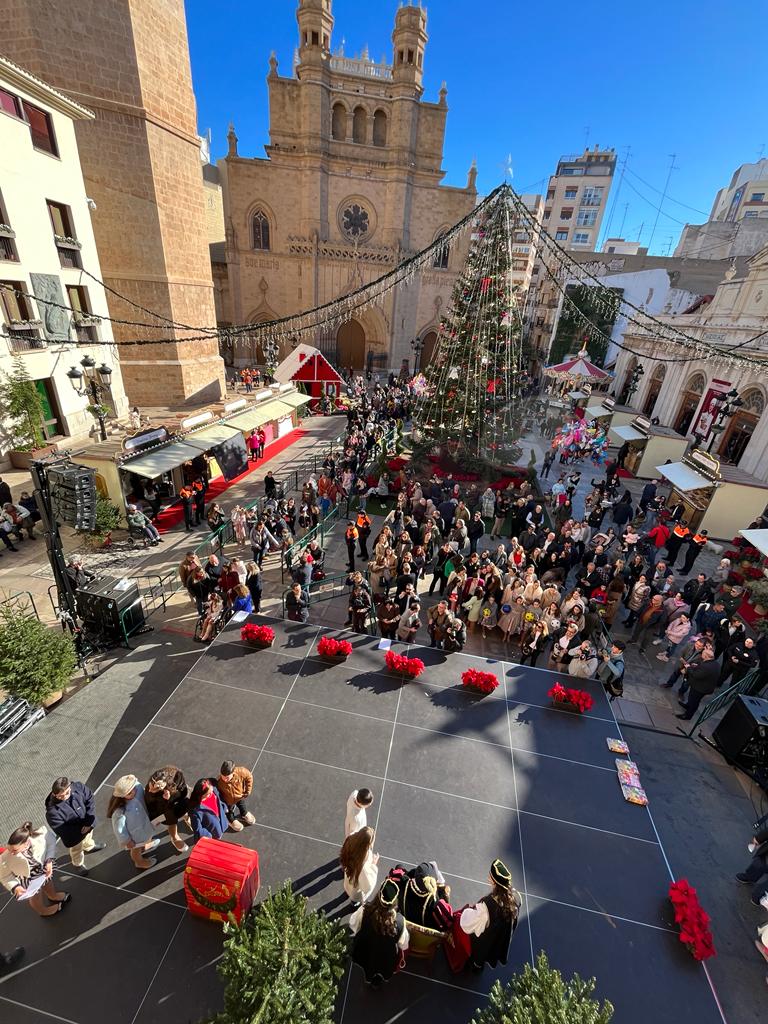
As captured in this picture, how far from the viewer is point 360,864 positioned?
13.0ft

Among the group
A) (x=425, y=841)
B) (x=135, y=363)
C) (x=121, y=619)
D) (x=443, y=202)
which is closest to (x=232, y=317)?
(x=135, y=363)

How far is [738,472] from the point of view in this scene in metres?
15.0

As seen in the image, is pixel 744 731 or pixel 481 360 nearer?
pixel 744 731

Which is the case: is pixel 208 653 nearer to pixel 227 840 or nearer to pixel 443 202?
pixel 227 840

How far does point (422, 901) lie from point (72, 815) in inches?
132

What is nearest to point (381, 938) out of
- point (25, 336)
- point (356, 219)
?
point (25, 336)

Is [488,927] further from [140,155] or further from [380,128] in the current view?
[380,128]

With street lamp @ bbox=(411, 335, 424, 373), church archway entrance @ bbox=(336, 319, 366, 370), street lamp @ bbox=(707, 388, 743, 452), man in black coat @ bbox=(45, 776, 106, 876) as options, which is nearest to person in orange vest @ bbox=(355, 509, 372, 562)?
man in black coat @ bbox=(45, 776, 106, 876)

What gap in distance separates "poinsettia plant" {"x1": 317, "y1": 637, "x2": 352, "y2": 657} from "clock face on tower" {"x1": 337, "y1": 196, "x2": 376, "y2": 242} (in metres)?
34.5

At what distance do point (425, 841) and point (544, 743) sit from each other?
2199 mm

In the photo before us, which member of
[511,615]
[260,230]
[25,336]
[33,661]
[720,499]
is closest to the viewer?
[33,661]

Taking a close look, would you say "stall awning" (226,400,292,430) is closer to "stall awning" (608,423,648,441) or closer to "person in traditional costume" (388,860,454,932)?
"person in traditional costume" (388,860,454,932)

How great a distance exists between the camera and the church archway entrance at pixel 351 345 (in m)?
37.2

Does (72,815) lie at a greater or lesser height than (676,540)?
greater
